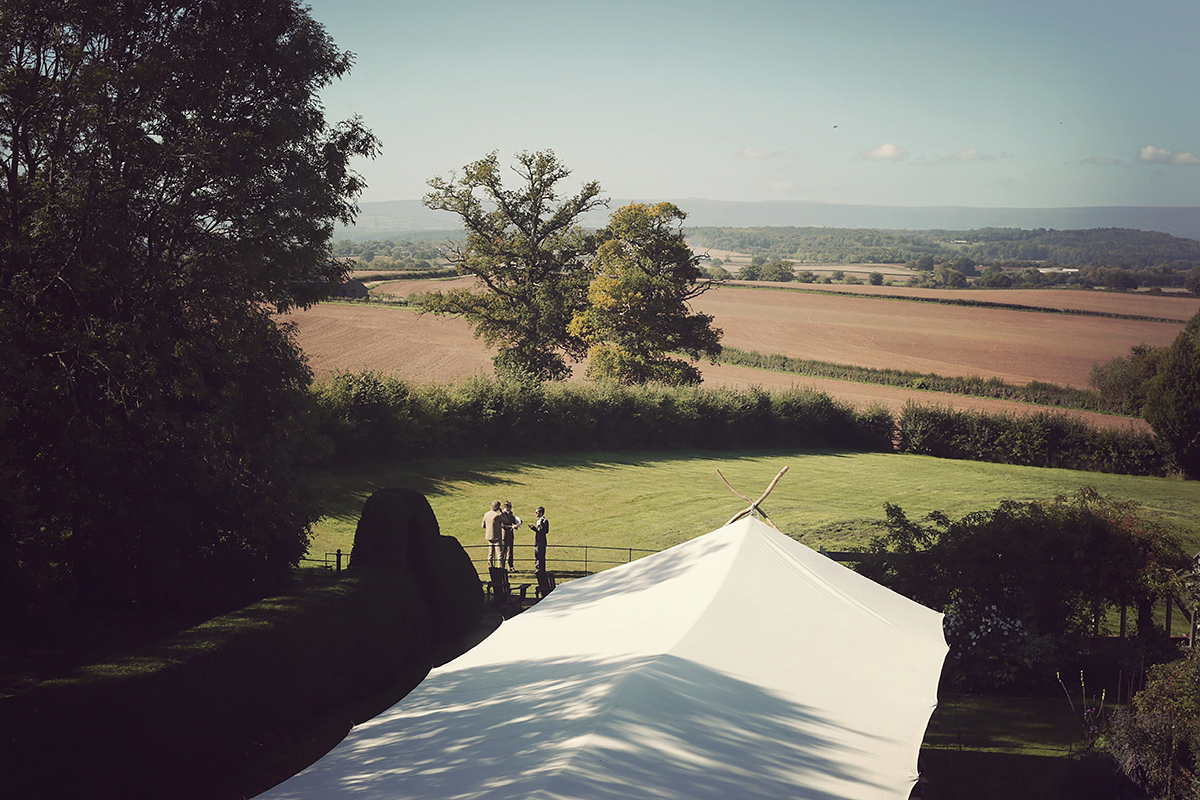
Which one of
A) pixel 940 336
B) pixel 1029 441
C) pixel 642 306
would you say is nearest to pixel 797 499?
pixel 1029 441

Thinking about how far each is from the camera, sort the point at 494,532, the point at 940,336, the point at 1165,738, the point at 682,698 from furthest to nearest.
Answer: the point at 940,336, the point at 494,532, the point at 1165,738, the point at 682,698

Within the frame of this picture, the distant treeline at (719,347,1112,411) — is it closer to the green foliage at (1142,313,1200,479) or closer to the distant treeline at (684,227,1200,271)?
the green foliage at (1142,313,1200,479)

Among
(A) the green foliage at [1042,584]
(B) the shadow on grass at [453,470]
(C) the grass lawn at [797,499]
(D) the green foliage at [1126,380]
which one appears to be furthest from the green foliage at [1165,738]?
(D) the green foliage at [1126,380]

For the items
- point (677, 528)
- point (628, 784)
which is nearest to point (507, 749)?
point (628, 784)

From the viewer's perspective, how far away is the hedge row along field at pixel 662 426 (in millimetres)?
30016

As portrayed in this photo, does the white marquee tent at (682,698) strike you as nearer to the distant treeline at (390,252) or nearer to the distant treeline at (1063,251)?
the distant treeline at (1063,251)

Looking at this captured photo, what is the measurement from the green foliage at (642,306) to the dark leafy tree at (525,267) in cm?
169

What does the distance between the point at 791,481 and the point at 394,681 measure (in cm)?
2283

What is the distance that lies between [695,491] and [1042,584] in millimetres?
17241

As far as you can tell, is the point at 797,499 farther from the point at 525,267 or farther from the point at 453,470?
the point at 525,267

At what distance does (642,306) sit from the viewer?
145 feet

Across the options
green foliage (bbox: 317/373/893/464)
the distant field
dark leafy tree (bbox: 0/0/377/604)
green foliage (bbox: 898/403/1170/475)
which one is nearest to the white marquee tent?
dark leafy tree (bbox: 0/0/377/604)

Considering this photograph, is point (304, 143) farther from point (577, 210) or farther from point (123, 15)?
point (577, 210)

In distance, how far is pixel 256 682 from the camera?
33.3ft
